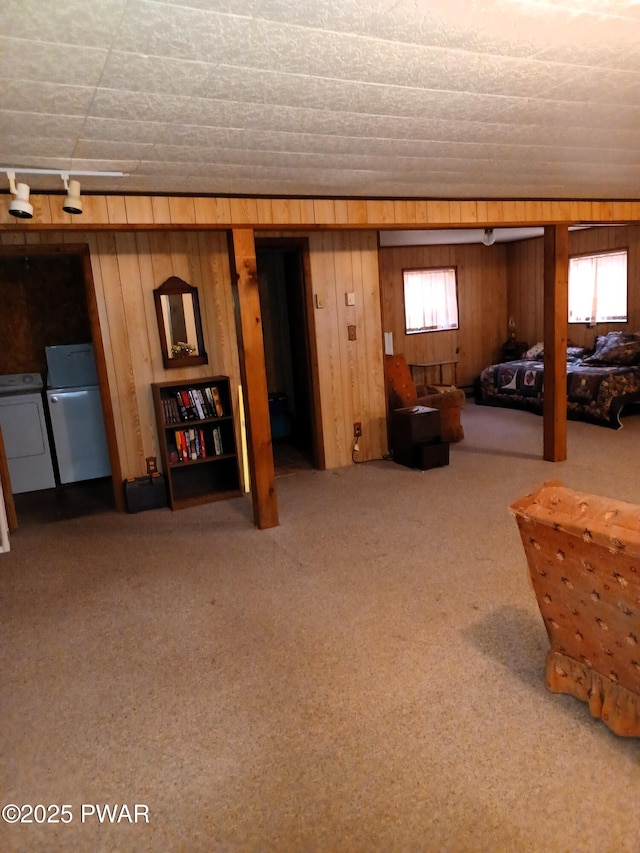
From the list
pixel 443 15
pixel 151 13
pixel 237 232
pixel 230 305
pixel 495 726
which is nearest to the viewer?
pixel 151 13

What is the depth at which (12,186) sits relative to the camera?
8.95 feet

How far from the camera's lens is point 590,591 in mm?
1772

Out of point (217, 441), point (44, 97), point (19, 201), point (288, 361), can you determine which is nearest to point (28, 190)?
point (19, 201)

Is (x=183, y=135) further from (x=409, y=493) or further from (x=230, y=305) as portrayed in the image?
(x=409, y=493)

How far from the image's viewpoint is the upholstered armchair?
5652 mm

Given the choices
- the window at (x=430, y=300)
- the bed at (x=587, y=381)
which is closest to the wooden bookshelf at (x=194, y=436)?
the bed at (x=587, y=381)

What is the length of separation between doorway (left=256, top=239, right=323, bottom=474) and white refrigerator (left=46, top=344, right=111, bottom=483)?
1734mm

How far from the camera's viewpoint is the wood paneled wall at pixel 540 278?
734cm

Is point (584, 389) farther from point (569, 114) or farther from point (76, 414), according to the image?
point (76, 414)

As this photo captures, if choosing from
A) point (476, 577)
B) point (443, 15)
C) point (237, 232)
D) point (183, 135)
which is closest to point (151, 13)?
point (443, 15)

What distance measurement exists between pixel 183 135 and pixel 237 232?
1.19 metres

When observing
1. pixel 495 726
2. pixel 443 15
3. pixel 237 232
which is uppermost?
pixel 443 15

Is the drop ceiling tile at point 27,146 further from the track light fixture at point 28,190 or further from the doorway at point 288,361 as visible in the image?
the doorway at point 288,361

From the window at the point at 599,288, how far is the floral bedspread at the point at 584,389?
43.2 inches
